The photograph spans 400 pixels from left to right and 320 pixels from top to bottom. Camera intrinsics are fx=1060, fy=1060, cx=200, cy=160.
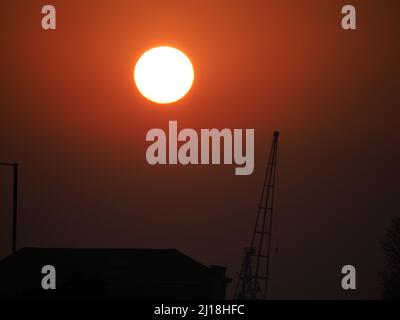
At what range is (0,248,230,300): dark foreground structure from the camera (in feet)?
349

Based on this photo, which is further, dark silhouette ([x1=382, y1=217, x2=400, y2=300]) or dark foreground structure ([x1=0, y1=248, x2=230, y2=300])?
dark silhouette ([x1=382, y1=217, x2=400, y2=300])

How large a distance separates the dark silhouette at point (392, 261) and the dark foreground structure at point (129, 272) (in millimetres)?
19880

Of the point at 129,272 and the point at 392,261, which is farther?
the point at 392,261

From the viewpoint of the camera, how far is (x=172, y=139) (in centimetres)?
6012

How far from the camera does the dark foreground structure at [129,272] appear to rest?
10625cm

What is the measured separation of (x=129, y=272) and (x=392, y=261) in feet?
106

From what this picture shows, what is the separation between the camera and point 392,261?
125375 mm

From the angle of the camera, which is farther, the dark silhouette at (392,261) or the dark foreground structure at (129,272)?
the dark silhouette at (392,261)

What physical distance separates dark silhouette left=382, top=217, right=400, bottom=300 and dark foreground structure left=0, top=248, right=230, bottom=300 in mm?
19880

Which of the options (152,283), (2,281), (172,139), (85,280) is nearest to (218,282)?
(152,283)

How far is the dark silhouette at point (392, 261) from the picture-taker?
12157cm

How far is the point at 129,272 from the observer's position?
4488 inches
